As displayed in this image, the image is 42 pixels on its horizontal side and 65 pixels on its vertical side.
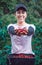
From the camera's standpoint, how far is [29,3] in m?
8.24

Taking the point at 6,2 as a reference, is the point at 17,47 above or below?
below

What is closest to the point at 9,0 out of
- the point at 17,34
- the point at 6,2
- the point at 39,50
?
the point at 6,2

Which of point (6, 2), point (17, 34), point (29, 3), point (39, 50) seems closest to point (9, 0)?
point (6, 2)

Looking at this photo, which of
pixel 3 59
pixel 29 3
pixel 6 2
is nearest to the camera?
pixel 3 59

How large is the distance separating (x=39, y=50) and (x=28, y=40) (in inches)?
55.7

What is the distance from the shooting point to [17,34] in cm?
439

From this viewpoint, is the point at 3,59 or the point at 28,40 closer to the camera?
the point at 28,40

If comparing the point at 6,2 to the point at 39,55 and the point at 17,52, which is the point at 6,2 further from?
the point at 17,52

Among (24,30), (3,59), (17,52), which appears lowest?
(3,59)

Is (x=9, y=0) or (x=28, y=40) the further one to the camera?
(x=9, y=0)

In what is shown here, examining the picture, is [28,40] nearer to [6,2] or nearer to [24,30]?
[24,30]

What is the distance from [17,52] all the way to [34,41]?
1510 mm

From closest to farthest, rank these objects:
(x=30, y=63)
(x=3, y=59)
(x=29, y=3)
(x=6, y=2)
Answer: (x=30, y=63) < (x=3, y=59) < (x=6, y=2) < (x=29, y=3)

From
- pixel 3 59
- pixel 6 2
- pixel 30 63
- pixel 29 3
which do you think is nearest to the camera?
pixel 30 63
